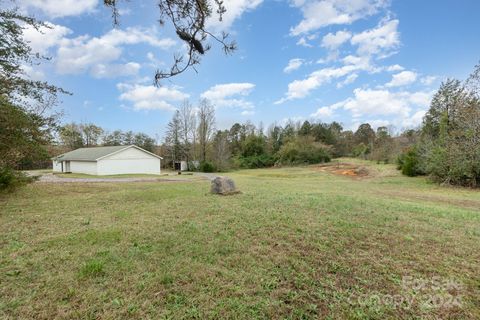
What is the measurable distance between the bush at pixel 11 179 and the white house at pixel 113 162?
14.6 metres

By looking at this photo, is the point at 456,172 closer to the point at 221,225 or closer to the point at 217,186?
the point at 217,186

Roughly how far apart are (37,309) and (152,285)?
1014 mm

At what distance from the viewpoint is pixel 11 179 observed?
30.6ft

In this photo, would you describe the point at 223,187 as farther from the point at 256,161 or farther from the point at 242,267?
the point at 256,161

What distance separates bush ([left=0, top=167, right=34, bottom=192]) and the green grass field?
15.8ft

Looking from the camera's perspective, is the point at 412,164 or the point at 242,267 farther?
the point at 412,164

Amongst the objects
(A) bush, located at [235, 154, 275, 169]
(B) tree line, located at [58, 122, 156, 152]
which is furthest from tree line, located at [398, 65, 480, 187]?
(B) tree line, located at [58, 122, 156, 152]

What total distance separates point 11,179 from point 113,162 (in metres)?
15.7

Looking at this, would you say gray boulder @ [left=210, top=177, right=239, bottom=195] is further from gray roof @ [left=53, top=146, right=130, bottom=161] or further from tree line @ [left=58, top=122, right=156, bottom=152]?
tree line @ [left=58, top=122, right=156, bottom=152]

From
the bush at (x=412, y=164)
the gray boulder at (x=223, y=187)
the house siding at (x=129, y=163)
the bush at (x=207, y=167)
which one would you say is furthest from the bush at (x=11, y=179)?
the bush at (x=412, y=164)

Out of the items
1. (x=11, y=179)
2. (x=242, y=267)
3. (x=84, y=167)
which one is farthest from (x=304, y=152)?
(x=242, y=267)

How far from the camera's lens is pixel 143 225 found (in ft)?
16.2

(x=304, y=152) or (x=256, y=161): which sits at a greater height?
(x=304, y=152)

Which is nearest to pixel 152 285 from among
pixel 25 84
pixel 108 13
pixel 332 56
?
pixel 108 13
